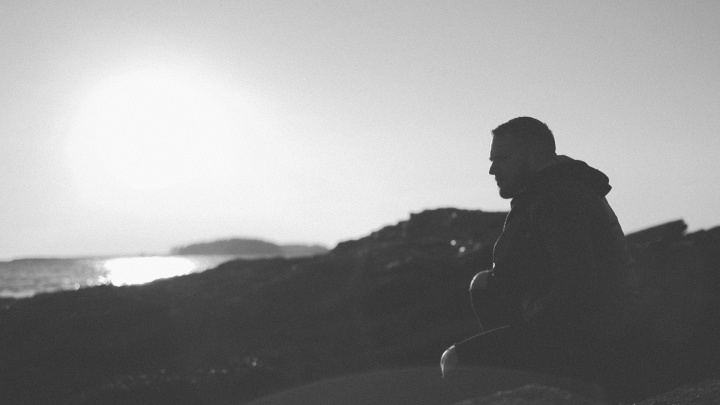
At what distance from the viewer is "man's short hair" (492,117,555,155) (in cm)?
350

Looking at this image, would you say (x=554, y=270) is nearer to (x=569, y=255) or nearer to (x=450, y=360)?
(x=569, y=255)

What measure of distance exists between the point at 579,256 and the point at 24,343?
46.6 feet

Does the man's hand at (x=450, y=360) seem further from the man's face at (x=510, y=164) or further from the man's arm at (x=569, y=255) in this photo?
the man's face at (x=510, y=164)

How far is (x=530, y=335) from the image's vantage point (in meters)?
3.20

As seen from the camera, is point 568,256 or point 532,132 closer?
point 568,256

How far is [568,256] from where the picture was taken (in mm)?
3016

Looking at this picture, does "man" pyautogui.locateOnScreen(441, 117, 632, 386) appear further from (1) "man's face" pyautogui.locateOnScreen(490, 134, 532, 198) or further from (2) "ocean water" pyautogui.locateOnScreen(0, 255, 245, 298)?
(2) "ocean water" pyautogui.locateOnScreen(0, 255, 245, 298)

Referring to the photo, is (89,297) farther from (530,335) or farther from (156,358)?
(530,335)

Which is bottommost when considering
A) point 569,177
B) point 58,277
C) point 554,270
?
point 554,270

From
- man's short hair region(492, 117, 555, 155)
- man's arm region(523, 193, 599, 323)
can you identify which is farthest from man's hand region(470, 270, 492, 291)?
man's short hair region(492, 117, 555, 155)

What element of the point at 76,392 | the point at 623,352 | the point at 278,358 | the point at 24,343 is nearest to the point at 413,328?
the point at 278,358

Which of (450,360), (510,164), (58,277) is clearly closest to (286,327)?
(450,360)

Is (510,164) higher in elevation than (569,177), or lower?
higher

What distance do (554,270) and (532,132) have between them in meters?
0.95
